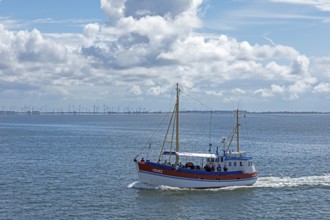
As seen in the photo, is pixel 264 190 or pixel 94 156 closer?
pixel 264 190

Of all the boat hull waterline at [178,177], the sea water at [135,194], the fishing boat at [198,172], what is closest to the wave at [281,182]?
the sea water at [135,194]

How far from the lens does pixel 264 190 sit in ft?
206

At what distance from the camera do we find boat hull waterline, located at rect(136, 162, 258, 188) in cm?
6206

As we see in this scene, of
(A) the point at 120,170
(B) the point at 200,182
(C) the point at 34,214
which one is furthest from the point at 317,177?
(C) the point at 34,214

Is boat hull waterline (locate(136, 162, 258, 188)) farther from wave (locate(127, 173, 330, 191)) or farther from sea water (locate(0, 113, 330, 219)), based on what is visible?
sea water (locate(0, 113, 330, 219))

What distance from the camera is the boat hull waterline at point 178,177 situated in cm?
6206

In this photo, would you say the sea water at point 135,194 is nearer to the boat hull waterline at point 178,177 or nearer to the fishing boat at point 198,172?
the boat hull waterline at point 178,177

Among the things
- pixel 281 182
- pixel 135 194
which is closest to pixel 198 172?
pixel 135 194

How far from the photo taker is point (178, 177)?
6219 cm

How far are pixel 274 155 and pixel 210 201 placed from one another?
46139 millimetres

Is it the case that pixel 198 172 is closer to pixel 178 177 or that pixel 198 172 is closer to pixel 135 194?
pixel 178 177

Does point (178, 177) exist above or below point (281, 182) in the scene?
above

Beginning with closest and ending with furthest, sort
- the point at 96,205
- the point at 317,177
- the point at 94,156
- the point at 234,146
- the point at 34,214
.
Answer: the point at 34,214
the point at 96,205
the point at 317,177
the point at 94,156
the point at 234,146

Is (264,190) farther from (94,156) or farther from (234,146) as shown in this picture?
(234,146)
